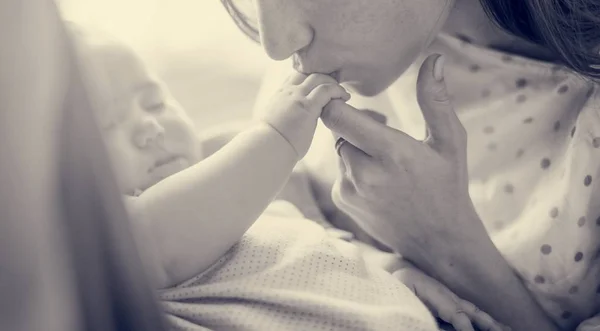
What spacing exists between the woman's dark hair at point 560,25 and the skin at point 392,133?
7 cm

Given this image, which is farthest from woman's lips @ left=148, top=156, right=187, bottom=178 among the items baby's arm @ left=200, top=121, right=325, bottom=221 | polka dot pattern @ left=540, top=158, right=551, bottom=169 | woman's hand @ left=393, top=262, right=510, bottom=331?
polka dot pattern @ left=540, top=158, right=551, bottom=169

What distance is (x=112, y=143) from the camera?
0.61 meters

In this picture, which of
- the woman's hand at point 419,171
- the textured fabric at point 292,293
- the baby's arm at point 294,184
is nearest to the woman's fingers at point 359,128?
the woman's hand at point 419,171

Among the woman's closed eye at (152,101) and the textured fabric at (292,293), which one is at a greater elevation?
the woman's closed eye at (152,101)

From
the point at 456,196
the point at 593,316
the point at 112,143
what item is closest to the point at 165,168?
the point at 112,143

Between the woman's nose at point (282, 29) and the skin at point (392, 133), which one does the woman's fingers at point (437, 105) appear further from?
the woman's nose at point (282, 29)

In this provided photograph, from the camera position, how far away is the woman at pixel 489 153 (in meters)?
0.55

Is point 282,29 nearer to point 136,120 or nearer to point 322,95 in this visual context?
point 322,95

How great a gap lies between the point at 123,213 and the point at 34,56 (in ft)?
0.30

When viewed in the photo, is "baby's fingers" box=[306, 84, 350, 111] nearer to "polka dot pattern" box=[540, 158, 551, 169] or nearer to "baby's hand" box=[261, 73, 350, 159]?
"baby's hand" box=[261, 73, 350, 159]

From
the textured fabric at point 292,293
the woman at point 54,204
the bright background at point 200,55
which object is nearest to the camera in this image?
the woman at point 54,204

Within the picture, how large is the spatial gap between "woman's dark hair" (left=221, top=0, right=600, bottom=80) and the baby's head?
362 millimetres

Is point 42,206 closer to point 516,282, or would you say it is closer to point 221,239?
point 221,239

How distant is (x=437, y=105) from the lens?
22.0 inches
